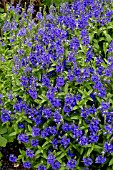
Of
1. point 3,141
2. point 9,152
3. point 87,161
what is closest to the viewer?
point 87,161

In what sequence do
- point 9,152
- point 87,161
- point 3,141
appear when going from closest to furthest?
point 87,161, point 3,141, point 9,152

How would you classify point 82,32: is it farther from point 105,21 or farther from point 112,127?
point 112,127

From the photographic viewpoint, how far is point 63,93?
4062 millimetres

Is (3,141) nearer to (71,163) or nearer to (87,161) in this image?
(71,163)

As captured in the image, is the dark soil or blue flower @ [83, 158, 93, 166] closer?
blue flower @ [83, 158, 93, 166]

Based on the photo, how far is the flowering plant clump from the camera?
3982 millimetres

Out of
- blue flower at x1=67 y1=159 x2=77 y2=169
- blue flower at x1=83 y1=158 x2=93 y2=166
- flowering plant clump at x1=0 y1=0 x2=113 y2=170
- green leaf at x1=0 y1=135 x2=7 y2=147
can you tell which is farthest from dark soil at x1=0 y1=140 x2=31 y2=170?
blue flower at x1=83 y1=158 x2=93 y2=166

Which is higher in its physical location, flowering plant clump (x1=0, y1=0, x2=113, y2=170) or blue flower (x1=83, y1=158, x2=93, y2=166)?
flowering plant clump (x1=0, y1=0, x2=113, y2=170)

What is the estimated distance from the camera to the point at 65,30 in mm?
4547

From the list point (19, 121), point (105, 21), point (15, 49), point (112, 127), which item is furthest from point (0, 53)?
point (112, 127)

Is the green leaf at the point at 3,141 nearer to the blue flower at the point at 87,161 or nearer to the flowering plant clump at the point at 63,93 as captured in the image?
the flowering plant clump at the point at 63,93

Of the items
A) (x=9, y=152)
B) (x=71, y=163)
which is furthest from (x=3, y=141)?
(x=71, y=163)

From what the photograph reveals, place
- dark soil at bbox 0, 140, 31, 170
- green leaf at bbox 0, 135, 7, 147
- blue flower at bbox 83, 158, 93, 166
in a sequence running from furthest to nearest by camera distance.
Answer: dark soil at bbox 0, 140, 31, 170
green leaf at bbox 0, 135, 7, 147
blue flower at bbox 83, 158, 93, 166

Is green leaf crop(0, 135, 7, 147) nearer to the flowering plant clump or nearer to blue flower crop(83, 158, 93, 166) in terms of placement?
the flowering plant clump
